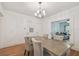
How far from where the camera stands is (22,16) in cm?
152

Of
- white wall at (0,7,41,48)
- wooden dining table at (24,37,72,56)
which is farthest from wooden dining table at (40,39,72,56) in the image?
white wall at (0,7,41,48)

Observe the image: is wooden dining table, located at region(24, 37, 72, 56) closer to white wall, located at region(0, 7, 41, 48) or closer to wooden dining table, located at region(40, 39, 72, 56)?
wooden dining table, located at region(40, 39, 72, 56)

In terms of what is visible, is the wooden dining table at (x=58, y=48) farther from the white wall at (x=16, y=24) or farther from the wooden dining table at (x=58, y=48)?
the white wall at (x=16, y=24)

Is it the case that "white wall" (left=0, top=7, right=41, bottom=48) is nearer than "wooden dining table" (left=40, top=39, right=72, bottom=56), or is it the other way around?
"wooden dining table" (left=40, top=39, right=72, bottom=56)

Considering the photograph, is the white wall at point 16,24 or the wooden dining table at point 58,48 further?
the white wall at point 16,24

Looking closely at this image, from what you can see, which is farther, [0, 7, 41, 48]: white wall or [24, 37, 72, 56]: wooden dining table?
[0, 7, 41, 48]: white wall

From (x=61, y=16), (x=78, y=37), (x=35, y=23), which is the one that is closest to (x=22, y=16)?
(x=35, y=23)

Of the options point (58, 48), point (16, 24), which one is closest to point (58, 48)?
point (58, 48)

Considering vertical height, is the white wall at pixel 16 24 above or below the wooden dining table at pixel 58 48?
above

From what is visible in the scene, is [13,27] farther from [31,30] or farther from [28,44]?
[28,44]

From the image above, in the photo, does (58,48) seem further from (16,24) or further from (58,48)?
(16,24)

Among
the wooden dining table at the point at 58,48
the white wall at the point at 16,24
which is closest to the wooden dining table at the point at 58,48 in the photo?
the wooden dining table at the point at 58,48

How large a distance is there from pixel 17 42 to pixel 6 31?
1.23 feet

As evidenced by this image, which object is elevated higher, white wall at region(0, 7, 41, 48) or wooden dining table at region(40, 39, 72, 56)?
white wall at region(0, 7, 41, 48)
